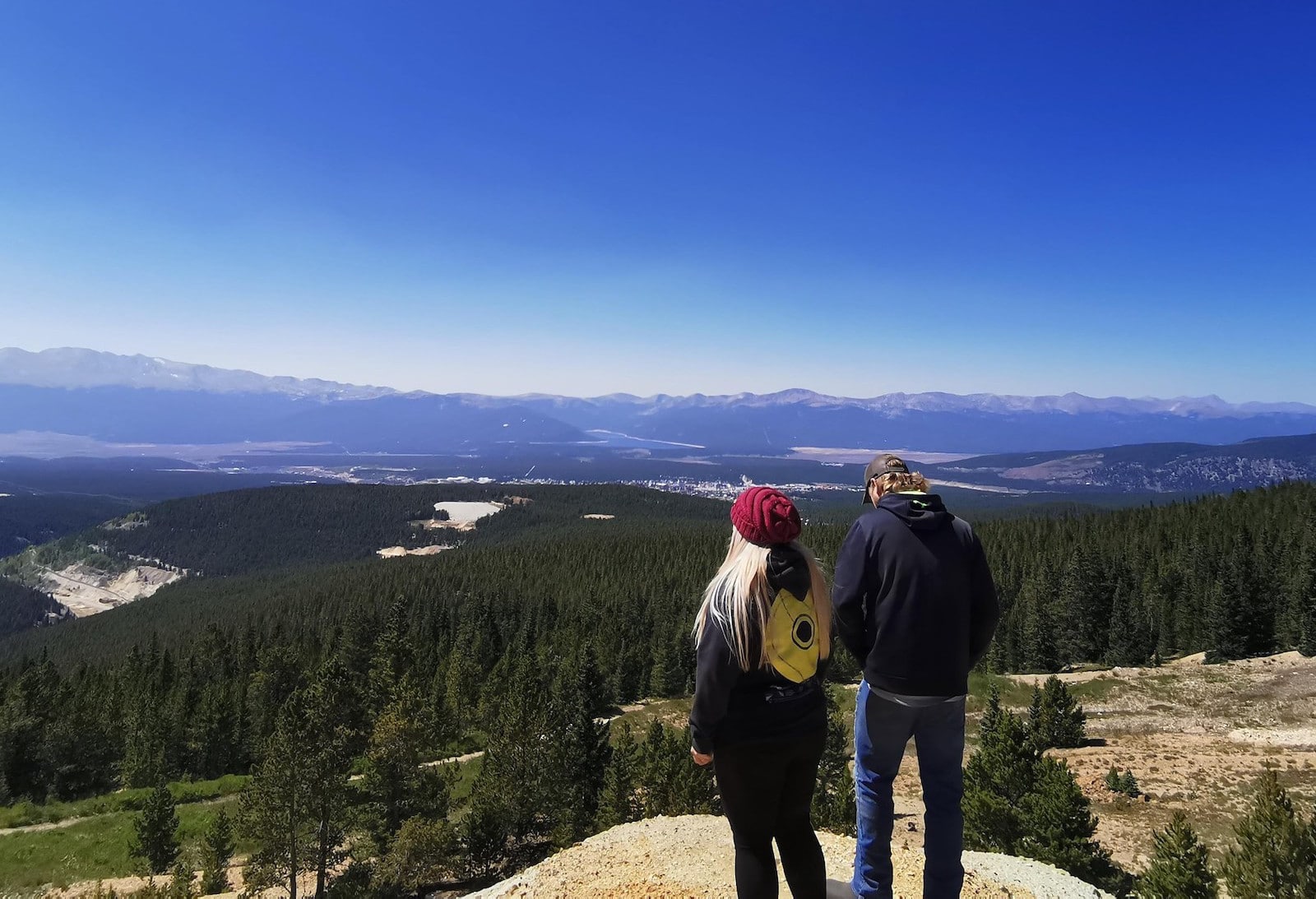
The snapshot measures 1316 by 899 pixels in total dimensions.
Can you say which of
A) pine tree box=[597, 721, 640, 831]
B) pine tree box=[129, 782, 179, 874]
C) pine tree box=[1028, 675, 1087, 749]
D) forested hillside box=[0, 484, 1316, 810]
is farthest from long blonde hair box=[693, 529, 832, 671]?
forested hillside box=[0, 484, 1316, 810]

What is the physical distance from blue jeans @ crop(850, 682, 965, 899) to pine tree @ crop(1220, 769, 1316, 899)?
19.6 ft

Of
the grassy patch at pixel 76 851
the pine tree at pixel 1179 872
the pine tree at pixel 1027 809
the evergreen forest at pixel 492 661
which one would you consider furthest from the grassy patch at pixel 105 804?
the pine tree at pixel 1179 872

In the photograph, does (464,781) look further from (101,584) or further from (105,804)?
(101,584)

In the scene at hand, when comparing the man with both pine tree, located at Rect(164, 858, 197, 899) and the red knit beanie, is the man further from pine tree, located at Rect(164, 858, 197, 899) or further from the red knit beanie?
pine tree, located at Rect(164, 858, 197, 899)

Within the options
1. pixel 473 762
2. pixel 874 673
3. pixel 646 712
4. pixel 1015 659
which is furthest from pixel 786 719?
pixel 1015 659

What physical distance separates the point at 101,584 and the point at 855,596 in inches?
10034

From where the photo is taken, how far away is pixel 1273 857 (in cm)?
767

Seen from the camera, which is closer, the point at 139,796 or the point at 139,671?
the point at 139,796

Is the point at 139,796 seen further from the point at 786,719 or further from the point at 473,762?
the point at 786,719

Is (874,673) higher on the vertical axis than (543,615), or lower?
higher

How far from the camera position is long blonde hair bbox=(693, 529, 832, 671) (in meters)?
3.93

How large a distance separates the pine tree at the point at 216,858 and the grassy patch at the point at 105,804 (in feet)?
31.8

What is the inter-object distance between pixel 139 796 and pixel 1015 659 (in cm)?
7327

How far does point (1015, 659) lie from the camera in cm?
6072
